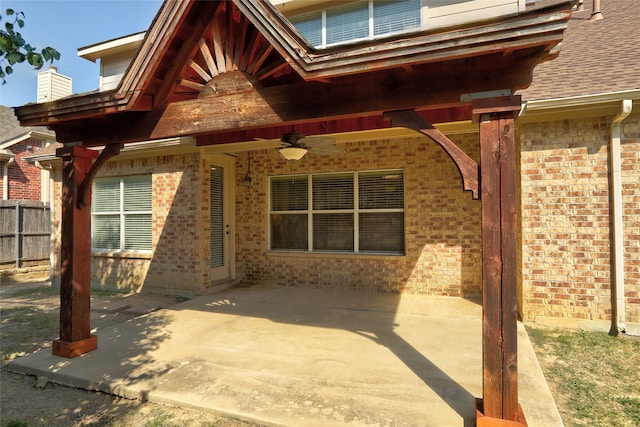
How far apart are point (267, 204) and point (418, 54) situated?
18.8 ft

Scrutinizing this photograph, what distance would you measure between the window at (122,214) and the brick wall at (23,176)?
6686 mm

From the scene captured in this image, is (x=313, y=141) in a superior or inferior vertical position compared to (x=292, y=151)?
superior

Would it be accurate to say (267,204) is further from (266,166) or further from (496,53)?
(496,53)

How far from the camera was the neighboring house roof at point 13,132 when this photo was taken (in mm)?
12703

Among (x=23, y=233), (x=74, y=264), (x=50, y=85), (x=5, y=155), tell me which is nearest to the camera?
(x=74, y=264)

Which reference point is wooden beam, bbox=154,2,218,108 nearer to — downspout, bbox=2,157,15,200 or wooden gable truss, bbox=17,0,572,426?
wooden gable truss, bbox=17,0,572,426

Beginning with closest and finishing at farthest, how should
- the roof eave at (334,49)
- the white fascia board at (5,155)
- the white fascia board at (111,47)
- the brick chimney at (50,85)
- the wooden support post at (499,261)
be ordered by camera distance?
the roof eave at (334,49), the wooden support post at (499,261), the white fascia board at (111,47), the brick chimney at (50,85), the white fascia board at (5,155)

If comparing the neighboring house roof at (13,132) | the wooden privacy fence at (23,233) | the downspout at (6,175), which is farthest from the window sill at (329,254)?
the downspout at (6,175)

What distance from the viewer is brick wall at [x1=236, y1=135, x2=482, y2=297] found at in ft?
21.2

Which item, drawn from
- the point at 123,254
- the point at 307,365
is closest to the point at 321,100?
the point at 307,365

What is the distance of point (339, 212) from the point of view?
739 cm

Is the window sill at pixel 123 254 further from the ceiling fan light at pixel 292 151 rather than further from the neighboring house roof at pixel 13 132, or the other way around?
the neighboring house roof at pixel 13 132

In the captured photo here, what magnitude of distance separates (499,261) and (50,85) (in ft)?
47.0

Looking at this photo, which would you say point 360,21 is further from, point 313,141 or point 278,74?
point 278,74
